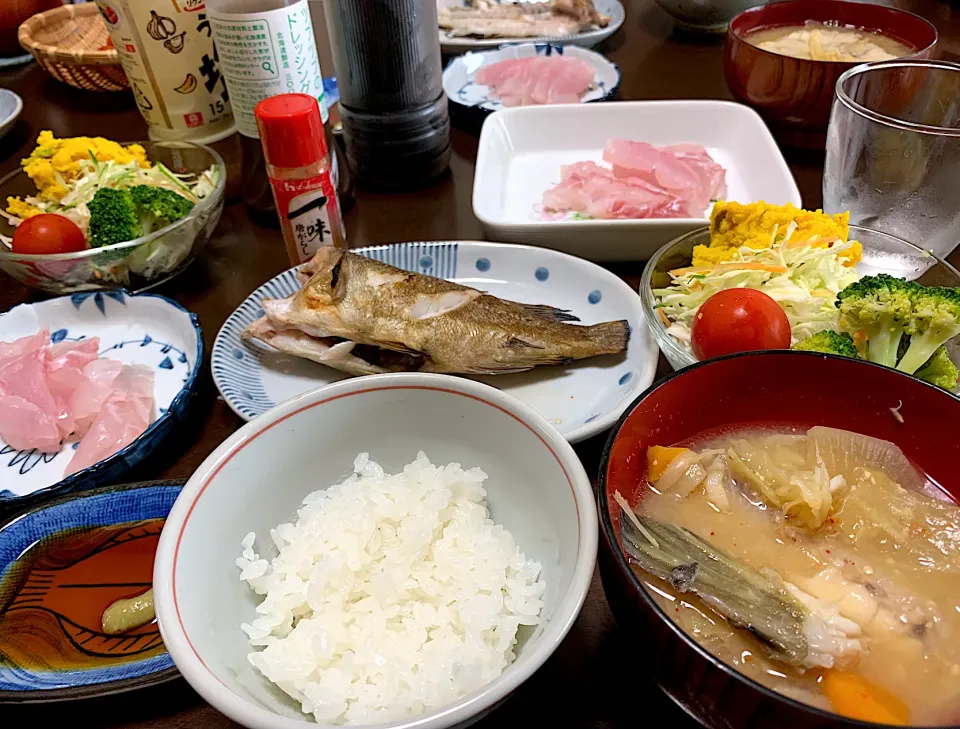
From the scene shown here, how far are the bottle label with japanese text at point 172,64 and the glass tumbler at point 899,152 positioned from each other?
1.76 m

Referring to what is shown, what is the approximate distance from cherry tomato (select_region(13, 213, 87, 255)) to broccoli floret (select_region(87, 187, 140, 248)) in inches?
2.6

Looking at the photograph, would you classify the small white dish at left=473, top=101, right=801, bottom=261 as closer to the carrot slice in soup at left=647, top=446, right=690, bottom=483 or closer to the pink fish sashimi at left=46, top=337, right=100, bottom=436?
the carrot slice in soup at left=647, top=446, right=690, bottom=483

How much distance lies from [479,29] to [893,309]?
2.40 m

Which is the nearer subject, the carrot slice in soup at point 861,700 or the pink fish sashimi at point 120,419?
the carrot slice in soup at point 861,700

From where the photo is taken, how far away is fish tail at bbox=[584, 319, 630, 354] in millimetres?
1477

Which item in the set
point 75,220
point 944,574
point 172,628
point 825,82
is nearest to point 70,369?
point 75,220

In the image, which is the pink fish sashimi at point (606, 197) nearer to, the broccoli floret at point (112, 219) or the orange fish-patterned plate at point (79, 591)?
the broccoli floret at point (112, 219)

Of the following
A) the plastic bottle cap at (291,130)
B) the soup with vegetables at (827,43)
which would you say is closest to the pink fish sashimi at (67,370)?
the plastic bottle cap at (291,130)

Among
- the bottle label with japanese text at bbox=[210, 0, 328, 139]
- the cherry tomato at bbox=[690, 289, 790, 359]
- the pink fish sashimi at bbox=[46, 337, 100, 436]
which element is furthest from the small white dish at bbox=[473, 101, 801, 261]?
the pink fish sashimi at bbox=[46, 337, 100, 436]

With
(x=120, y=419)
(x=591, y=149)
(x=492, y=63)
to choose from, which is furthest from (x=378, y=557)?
(x=492, y=63)

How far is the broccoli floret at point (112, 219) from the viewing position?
66.7 inches

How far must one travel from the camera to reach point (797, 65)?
200cm

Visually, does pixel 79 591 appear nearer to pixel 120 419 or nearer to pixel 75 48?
pixel 120 419

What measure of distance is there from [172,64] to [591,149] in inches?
53.5
